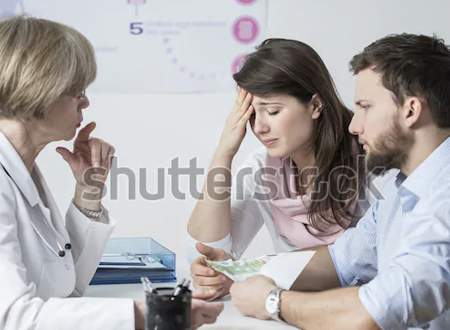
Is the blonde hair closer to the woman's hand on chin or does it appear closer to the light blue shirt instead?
the woman's hand on chin

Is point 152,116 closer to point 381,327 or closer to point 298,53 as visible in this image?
point 298,53

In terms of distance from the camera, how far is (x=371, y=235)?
5.31 feet

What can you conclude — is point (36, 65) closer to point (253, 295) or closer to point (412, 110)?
point (253, 295)

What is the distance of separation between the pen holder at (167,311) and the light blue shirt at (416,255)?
36cm

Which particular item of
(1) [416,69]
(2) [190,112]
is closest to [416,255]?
(1) [416,69]

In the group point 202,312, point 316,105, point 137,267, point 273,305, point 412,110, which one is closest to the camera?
point 202,312

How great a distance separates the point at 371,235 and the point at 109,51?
1.76 metres

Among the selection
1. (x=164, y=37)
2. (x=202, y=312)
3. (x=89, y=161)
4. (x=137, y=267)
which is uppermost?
(x=164, y=37)

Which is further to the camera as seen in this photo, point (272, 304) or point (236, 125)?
point (236, 125)

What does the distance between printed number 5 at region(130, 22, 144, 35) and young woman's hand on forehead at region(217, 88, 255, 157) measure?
1.10 m

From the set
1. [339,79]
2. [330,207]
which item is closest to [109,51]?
[339,79]

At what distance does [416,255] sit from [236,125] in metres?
0.89

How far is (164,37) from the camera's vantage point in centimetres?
304

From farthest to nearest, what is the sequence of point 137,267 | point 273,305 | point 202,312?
point 137,267
point 273,305
point 202,312
